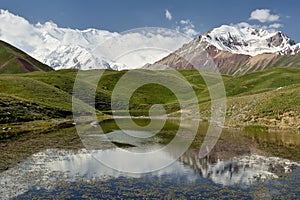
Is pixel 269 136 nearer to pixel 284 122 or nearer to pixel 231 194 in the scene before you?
pixel 284 122

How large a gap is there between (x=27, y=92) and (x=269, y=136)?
293 feet

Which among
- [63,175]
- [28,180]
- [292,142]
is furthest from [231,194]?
[292,142]

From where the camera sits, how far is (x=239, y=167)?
124 feet

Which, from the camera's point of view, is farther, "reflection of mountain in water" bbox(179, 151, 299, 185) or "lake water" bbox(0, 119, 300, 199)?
"reflection of mountain in water" bbox(179, 151, 299, 185)

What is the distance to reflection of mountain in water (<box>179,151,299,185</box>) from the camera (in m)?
32.9

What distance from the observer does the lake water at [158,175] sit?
27766 mm

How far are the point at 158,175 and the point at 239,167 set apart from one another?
11107 mm

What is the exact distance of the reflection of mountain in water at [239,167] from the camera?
108ft

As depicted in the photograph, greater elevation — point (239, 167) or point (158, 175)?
point (239, 167)

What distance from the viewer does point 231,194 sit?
2773 centimetres

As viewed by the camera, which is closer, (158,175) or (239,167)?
(158,175)

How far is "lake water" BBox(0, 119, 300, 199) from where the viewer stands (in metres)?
27.8

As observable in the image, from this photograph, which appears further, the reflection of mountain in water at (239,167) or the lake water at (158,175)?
the reflection of mountain in water at (239,167)

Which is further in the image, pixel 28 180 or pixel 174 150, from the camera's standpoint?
pixel 174 150
